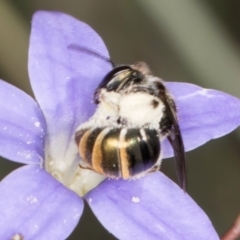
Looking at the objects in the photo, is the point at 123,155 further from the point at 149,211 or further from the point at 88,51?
the point at 88,51

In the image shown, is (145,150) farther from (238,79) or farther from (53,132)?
(238,79)

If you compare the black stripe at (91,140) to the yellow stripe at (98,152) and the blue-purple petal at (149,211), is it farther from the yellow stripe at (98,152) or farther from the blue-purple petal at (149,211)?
the blue-purple petal at (149,211)

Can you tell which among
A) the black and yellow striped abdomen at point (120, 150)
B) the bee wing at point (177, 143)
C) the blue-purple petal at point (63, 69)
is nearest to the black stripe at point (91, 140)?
the black and yellow striped abdomen at point (120, 150)

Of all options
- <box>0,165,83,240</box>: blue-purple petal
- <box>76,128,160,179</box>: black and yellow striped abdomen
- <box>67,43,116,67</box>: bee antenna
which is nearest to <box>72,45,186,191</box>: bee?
<box>76,128,160,179</box>: black and yellow striped abdomen

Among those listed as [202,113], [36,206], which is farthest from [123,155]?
[202,113]

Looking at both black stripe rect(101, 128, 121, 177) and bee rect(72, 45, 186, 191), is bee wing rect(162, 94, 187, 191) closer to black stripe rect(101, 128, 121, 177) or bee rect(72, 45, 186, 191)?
bee rect(72, 45, 186, 191)
